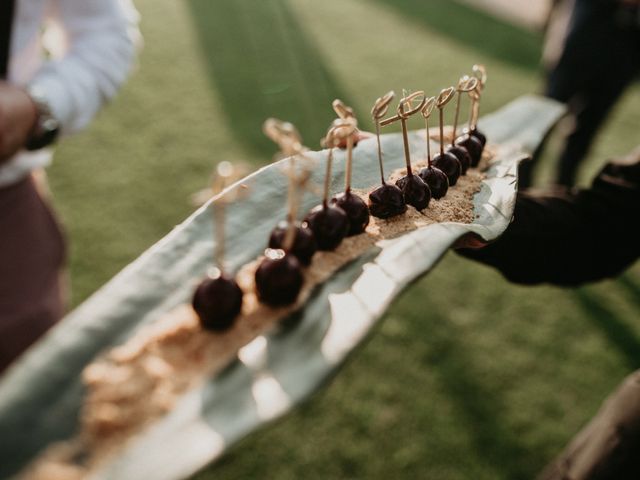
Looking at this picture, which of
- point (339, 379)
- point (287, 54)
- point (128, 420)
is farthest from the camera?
point (287, 54)

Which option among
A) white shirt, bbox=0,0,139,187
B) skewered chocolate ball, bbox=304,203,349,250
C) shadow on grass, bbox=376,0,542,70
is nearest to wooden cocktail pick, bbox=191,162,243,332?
skewered chocolate ball, bbox=304,203,349,250

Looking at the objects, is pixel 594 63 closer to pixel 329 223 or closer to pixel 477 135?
pixel 477 135

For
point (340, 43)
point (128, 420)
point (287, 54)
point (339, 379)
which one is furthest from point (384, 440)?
point (340, 43)

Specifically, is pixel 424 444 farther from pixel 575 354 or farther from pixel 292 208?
pixel 292 208

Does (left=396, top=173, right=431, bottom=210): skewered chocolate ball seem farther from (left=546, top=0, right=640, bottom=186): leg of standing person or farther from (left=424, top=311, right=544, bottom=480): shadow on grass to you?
(left=546, top=0, right=640, bottom=186): leg of standing person

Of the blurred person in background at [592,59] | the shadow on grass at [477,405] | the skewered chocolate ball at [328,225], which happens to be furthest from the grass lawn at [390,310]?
the blurred person in background at [592,59]
